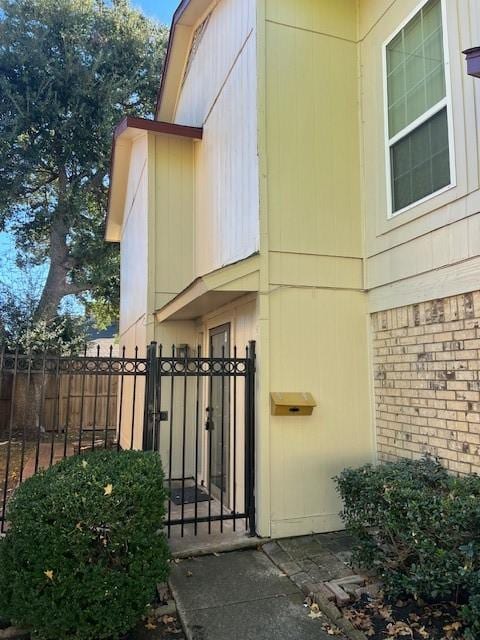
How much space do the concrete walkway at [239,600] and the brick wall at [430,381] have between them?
174 cm

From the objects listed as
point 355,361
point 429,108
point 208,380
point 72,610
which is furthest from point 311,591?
point 429,108

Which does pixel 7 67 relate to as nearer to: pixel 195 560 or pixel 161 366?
pixel 161 366

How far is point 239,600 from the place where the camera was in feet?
12.2

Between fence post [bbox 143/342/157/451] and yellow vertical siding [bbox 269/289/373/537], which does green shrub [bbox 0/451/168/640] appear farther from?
yellow vertical siding [bbox 269/289/373/537]

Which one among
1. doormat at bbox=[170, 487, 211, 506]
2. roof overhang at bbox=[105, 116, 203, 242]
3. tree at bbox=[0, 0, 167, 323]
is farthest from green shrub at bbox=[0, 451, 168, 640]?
tree at bbox=[0, 0, 167, 323]

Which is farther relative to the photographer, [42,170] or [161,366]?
[42,170]

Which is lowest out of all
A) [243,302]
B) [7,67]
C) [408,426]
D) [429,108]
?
[408,426]

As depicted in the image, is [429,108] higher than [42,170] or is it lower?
lower

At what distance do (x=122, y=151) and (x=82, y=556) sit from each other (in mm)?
8014

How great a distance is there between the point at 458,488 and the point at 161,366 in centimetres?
297

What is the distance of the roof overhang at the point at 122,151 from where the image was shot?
24.9ft

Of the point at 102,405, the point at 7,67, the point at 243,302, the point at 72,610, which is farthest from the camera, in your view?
the point at 7,67

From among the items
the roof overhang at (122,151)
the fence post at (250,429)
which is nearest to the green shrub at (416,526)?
the fence post at (250,429)

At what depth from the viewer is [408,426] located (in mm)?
4684
